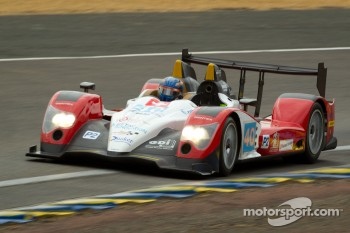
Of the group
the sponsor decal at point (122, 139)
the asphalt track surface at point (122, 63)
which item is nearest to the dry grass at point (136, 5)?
the asphalt track surface at point (122, 63)

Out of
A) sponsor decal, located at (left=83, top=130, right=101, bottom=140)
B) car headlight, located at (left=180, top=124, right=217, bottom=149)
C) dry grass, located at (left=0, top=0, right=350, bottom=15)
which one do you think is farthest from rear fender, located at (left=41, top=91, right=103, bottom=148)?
dry grass, located at (left=0, top=0, right=350, bottom=15)

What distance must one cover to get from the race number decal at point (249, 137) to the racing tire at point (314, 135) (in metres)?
1.00

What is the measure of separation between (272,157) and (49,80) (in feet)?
20.9

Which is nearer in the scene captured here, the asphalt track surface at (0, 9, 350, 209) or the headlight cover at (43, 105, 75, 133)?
the asphalt track surface at (0, 9, 350, 209)

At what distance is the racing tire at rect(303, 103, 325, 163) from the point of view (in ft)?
39.5

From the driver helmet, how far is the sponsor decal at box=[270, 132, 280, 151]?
3.57 feet

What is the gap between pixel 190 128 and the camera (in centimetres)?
1051

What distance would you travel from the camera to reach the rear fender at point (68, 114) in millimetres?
10984

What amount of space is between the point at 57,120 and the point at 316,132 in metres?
3.00

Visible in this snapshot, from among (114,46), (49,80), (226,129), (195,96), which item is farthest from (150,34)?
(226,129)

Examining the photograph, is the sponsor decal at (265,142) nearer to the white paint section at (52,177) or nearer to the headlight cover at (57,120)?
the white paint section at (52,177)

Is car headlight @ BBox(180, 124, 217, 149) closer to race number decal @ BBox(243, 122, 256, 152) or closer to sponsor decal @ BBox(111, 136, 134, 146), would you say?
sponsor decal @ BBox(111, 136, 134, 146)

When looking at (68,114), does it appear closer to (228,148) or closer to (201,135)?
(201,135)

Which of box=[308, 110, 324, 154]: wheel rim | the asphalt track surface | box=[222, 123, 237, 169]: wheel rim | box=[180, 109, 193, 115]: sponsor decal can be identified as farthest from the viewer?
box=[308, 110, 324, 154]: wheel rim
